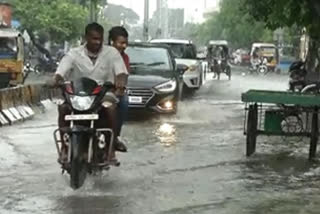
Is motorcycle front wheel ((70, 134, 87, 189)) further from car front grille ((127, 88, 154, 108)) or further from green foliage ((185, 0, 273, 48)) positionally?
green foliage ((185, 0, 273, 48))

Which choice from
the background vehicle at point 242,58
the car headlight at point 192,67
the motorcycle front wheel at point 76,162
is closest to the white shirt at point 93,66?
the motorcycle front wheel at point 76,162

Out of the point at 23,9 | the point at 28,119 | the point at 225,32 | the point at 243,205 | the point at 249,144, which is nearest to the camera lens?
the point at 243,205

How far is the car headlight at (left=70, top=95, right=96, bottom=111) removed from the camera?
27.5 ft

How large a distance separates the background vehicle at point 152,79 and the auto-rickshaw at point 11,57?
9.80m

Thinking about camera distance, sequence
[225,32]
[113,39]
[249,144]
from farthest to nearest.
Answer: [225,32], [249,144], [113,39]

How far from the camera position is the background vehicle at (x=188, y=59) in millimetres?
25812

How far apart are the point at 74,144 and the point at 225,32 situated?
78822 mm

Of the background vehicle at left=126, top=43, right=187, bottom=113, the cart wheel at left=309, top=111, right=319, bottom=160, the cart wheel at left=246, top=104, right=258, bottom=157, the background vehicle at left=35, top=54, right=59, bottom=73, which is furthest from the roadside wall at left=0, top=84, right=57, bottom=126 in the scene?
the background vehicle at left=35, top=54, right=59, bottom=73

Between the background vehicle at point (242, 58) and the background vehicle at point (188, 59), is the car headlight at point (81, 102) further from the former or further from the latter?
the background vehicle at point (242, 58)

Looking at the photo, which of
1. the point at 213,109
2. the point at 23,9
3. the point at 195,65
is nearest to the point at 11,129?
the point at 213,109

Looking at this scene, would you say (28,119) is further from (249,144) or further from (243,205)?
(243,205)

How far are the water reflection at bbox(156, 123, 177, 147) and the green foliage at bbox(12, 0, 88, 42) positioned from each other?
34.4m

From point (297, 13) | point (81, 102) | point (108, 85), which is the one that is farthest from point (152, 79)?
point (81, 102)

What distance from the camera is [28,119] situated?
16750mm
